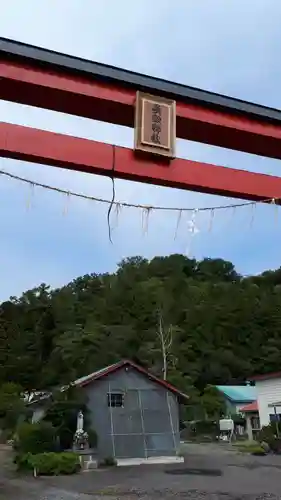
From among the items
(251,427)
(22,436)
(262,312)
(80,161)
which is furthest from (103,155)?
(262,312)

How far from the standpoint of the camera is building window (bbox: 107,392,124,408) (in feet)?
62.1

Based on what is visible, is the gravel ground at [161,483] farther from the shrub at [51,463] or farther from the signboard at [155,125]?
the signboard at [155,125]

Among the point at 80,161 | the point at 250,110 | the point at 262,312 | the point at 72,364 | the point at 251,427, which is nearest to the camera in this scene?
the point at 80,161

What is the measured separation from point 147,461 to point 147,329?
2666 cm

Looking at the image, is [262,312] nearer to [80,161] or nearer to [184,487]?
[184,487]

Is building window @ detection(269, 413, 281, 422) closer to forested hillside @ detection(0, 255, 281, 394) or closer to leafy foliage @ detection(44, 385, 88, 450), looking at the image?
forested hillside @ detection(0, 255, 281, 394)

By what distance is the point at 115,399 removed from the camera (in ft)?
62.6

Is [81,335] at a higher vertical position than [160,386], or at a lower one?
higher

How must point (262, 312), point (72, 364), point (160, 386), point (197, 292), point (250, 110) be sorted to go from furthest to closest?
point (197, 292), point (262, 312), point (72, 364), point (160, 386), point (250, 110)

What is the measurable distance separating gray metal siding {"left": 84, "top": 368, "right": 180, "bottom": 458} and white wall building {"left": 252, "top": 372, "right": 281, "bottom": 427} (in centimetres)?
764

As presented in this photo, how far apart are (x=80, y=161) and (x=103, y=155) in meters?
0.24

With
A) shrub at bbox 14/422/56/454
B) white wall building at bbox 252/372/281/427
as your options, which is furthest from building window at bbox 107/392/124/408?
white wall building at bbox 252/372/281/427

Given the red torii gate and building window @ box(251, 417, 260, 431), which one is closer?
the red torii gate

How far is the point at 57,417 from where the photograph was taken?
1861 cm
